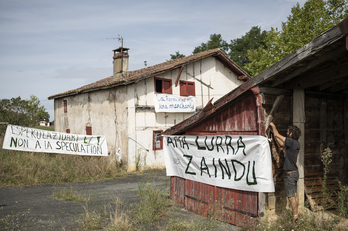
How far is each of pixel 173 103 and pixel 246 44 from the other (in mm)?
30437

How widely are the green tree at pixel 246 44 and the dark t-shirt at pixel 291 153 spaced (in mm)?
38067

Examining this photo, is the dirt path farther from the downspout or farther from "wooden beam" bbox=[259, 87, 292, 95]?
"wooden beam" bbox=[259, 87, 292, 95]

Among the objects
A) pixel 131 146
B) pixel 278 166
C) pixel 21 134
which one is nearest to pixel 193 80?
pixel 131 146

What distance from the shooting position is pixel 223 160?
20.9 feet

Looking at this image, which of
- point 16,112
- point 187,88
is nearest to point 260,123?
point 187,88

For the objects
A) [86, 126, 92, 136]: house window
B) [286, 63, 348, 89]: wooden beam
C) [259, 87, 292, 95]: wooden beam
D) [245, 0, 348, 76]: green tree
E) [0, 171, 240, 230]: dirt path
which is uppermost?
[245, 0, 348, 76]: green tree

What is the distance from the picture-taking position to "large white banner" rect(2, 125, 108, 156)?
12.1 m

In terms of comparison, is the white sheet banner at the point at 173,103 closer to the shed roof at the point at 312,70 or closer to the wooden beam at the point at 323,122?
the shed roof at the point at 312,70

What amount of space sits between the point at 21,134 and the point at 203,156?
9048mm

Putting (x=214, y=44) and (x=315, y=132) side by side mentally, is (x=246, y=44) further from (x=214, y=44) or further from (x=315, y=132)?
(x=315, y=132)

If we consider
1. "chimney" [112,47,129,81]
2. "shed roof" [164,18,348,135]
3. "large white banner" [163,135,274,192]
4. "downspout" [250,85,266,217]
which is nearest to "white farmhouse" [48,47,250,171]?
"chimney" [112,47,129,81]

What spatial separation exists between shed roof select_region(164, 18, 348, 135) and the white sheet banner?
8.73 meters

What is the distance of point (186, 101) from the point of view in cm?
1659

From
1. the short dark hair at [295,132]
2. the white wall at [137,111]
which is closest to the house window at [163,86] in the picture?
the white wall at [137,111]
